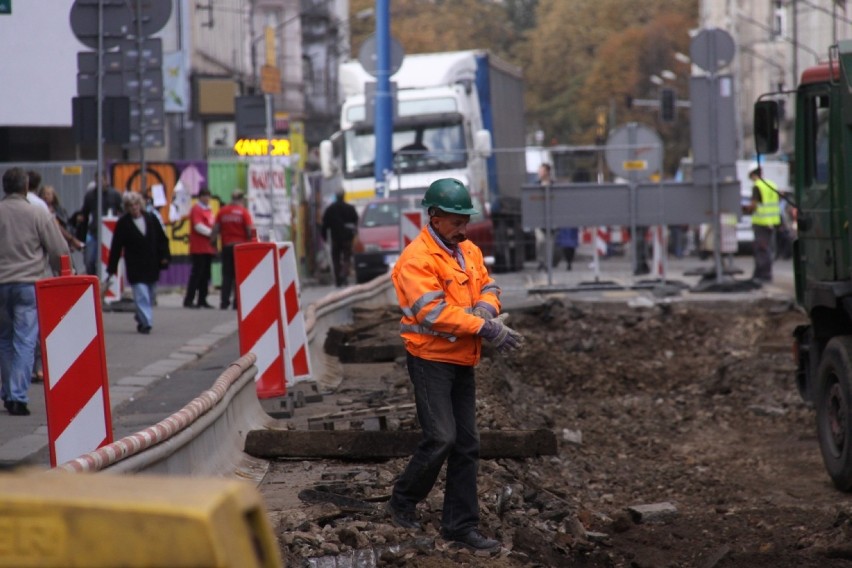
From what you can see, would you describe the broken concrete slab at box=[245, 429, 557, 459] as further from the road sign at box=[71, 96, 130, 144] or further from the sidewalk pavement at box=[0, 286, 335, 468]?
the road sign at box=[71, 96, 130, 144]

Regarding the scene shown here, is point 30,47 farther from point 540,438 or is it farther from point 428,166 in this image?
point 540,438

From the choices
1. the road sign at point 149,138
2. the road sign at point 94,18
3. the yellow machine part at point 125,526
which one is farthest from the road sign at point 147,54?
the yellow machine part at point 125,526

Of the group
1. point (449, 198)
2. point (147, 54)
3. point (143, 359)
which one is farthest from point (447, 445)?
point (147, 54)

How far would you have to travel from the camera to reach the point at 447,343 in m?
7.00

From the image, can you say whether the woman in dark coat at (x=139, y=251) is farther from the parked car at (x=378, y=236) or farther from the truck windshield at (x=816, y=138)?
the truck windshield at (x=816, y=138)

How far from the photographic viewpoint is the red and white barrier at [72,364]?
8203 mm

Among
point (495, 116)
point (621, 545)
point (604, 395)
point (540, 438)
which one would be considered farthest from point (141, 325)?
point (495, 116)

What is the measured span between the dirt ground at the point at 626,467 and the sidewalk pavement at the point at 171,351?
5.20ft

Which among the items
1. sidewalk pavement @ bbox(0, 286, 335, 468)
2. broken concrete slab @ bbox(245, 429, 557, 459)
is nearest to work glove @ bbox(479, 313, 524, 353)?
broken concrete slab @ bbox(245, 429, 557, 459)

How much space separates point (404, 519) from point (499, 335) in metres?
1.01

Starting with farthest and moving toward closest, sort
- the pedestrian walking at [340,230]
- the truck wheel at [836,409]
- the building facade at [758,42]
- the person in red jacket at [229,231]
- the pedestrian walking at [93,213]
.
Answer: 1. the building facade at [758,42]
2. the pedestrian walking at [340,230]
3. the person in red jacket at [229,231]
4. the pedestrian walking at [93,213]
5. the truck wheel at [836,409]

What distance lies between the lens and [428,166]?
2919 cm

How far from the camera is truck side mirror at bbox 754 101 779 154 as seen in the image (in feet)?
34.1

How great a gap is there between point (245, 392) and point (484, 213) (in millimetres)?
20334
